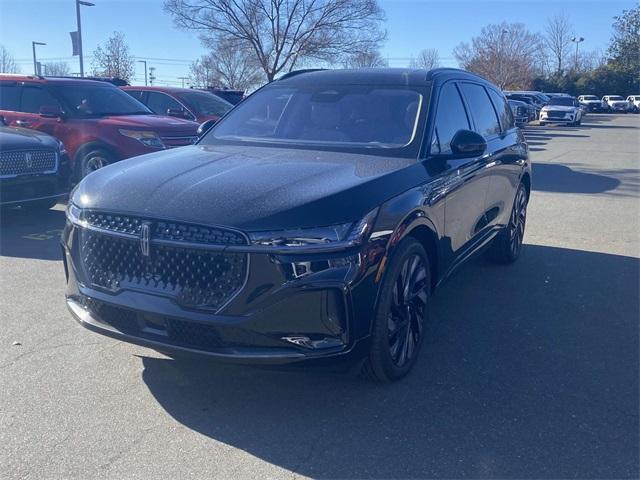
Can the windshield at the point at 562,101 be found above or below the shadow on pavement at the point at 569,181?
above

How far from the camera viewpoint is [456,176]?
15.6 feet

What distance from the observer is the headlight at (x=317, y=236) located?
3223mm

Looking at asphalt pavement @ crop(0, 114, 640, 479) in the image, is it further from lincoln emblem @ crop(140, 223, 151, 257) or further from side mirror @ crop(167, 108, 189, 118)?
side mirror @ crop(167, 108, 189, 118)

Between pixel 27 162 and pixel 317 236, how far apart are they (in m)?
6.09

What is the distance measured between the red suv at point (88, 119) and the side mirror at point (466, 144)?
6035mm

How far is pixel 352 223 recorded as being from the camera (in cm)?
339

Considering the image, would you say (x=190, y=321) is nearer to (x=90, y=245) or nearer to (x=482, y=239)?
(x=90, y=245)

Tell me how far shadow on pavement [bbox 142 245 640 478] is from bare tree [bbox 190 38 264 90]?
28900 millimetres

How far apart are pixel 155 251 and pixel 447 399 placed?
71.2 inches

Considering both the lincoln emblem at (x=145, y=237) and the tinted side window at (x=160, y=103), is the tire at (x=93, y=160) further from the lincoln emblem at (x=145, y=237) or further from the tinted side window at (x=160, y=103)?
the lincoln emblem at (x=145, y=237)

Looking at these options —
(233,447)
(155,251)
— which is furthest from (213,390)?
(155,251)

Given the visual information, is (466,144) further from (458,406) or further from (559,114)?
(559,114)

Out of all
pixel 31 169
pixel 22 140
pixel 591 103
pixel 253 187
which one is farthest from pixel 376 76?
pixel 591 103

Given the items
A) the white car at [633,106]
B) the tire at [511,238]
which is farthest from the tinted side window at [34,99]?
the white car at [633,106]
